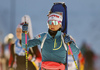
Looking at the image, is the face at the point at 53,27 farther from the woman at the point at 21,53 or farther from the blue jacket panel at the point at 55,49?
the woman at the point at 21,53

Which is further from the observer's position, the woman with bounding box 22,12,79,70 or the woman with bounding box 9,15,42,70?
the woman with bounding box 9,15,42,70

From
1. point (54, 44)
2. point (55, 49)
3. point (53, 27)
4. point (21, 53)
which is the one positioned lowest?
point (21, 53)

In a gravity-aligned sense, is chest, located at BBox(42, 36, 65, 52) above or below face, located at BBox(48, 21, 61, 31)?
below

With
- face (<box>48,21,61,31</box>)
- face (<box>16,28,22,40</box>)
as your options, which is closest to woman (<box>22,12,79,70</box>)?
face (<box>48,21,61,31</box>)

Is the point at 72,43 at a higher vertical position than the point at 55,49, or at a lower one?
higher

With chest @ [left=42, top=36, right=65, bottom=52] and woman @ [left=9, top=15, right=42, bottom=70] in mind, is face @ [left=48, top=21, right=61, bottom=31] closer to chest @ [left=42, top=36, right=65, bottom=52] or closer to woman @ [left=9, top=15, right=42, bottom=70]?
chest @ [left=42, top=36, right=65, bottom=52]

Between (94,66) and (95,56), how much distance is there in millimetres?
512

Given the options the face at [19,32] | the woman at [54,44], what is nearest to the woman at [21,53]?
the face at [19,32]

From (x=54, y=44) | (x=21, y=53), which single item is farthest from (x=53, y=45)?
(x=21, y=53)

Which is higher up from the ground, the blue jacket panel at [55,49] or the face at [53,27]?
the face at [53,27]

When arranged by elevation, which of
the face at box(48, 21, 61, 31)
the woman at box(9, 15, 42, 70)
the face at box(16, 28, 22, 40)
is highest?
the face at box(48, 21, 61, 31)

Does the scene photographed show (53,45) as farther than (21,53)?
No

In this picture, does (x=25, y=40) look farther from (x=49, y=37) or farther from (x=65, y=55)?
(x=65, y=55)

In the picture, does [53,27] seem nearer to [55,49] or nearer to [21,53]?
[55,49]
